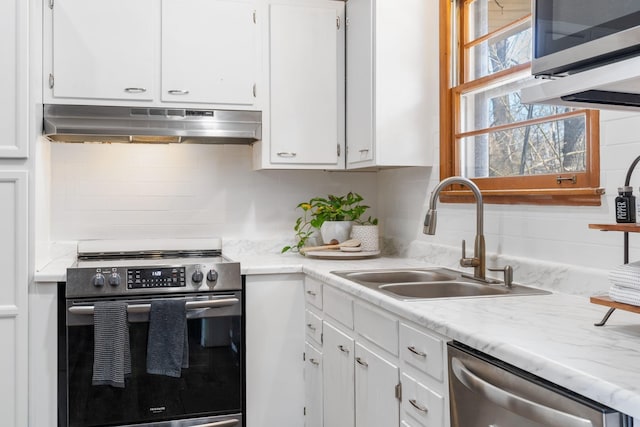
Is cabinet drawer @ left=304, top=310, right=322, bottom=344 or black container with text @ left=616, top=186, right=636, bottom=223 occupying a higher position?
black container with text @ left=616, top=186, right=636, bottom=223

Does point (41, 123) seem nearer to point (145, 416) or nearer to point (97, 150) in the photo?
point (97, 150)

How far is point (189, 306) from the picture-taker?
2709 mm

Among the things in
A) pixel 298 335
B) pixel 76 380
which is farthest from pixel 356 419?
pixel 76 380

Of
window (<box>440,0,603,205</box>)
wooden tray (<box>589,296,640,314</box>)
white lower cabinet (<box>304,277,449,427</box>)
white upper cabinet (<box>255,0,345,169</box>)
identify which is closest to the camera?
wooden tray (<box>589,296,640,314</box>)

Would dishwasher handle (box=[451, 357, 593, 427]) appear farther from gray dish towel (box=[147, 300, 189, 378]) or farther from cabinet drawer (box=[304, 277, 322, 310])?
gray dish towel (box=[147, 300, 189, 378])

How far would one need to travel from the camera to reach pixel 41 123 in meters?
2.83

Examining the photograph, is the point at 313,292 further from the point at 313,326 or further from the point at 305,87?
the point at 305,87

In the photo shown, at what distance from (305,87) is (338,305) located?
1.31 m

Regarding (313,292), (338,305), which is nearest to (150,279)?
(313,292)

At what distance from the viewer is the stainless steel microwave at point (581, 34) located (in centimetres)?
109

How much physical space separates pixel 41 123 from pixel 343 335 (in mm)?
1706

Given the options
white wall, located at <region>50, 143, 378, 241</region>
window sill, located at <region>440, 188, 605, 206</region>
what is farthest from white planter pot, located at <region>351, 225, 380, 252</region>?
window sill, located at <region>440, 188, 605, 206</region>

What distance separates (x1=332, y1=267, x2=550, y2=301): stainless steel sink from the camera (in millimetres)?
2127

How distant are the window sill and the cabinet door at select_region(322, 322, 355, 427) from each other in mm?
802
